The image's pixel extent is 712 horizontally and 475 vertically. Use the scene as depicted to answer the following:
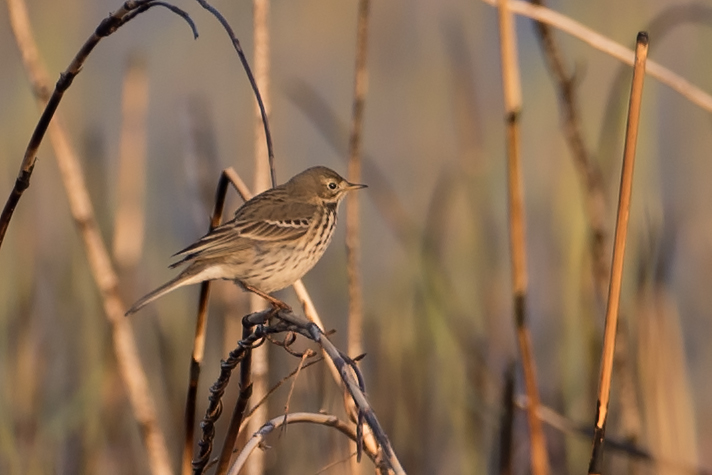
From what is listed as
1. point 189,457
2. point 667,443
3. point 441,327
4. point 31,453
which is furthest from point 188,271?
point 667,443

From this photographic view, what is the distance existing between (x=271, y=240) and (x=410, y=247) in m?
0.99

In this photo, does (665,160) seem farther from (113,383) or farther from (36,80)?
(36,80)

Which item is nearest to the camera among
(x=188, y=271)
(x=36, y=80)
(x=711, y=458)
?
(x=36, y=80)

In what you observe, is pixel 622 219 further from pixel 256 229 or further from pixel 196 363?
pixel 256 229

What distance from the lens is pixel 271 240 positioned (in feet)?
12.1

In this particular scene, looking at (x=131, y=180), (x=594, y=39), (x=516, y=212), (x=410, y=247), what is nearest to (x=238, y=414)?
(x=516, y=212)

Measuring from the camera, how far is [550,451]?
4484mm

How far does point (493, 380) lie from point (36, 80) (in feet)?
8.58

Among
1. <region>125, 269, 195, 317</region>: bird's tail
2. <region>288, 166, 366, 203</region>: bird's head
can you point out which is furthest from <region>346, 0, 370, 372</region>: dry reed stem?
<region>125, 269, 195, 317</region>: bird's tail

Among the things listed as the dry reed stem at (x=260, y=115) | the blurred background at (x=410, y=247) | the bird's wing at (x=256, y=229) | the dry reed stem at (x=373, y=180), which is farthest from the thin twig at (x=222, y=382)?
the dry reed stem at (x=373, y=180)

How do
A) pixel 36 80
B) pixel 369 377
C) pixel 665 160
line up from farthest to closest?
1. pixel 665 160
2. pixel 369 377
3. pixel 36 80

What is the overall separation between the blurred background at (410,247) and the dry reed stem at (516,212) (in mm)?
919

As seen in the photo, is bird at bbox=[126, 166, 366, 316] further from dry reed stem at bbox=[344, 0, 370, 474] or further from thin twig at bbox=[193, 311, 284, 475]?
thin twig at bbox=[193, 311, 284, 475]

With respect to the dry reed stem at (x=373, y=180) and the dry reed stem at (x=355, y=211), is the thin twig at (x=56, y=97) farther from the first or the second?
the dry reed stem at (x=373, y=180)
